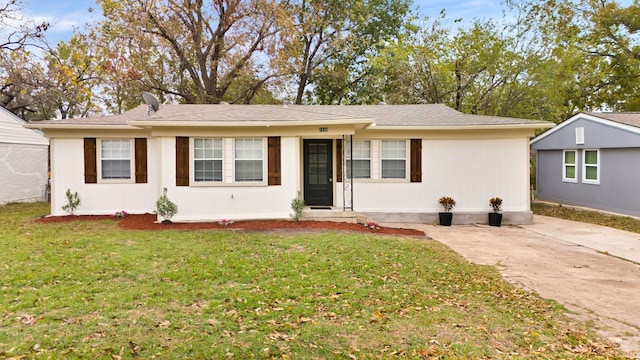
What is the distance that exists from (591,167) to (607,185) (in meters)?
1.00

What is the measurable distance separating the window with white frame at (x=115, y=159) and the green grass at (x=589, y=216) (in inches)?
554

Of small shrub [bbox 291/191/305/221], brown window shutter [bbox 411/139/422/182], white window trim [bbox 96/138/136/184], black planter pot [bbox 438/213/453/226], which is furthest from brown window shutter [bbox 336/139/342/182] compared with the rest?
white window trim [bbox 96/138/136/184]

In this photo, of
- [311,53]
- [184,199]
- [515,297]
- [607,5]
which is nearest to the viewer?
A: [515,297]

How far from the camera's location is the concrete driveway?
457 centimetres

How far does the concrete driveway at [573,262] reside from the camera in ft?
15.0

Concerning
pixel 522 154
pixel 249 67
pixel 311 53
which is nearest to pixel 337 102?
pixel 311 53

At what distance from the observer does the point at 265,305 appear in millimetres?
4531

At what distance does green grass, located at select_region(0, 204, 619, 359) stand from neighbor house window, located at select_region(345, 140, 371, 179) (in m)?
4.23

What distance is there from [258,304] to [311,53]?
2199 centimetres

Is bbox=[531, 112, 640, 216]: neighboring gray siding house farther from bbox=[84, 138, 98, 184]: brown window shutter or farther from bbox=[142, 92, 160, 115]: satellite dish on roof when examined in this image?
bbox=[84, 138, 98, 184]: brown window shutter

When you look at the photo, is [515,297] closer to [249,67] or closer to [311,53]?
[249,67]

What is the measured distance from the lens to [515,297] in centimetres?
507

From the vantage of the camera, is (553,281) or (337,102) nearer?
(553,281)

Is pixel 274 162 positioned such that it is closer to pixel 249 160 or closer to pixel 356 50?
pixel 249 160
